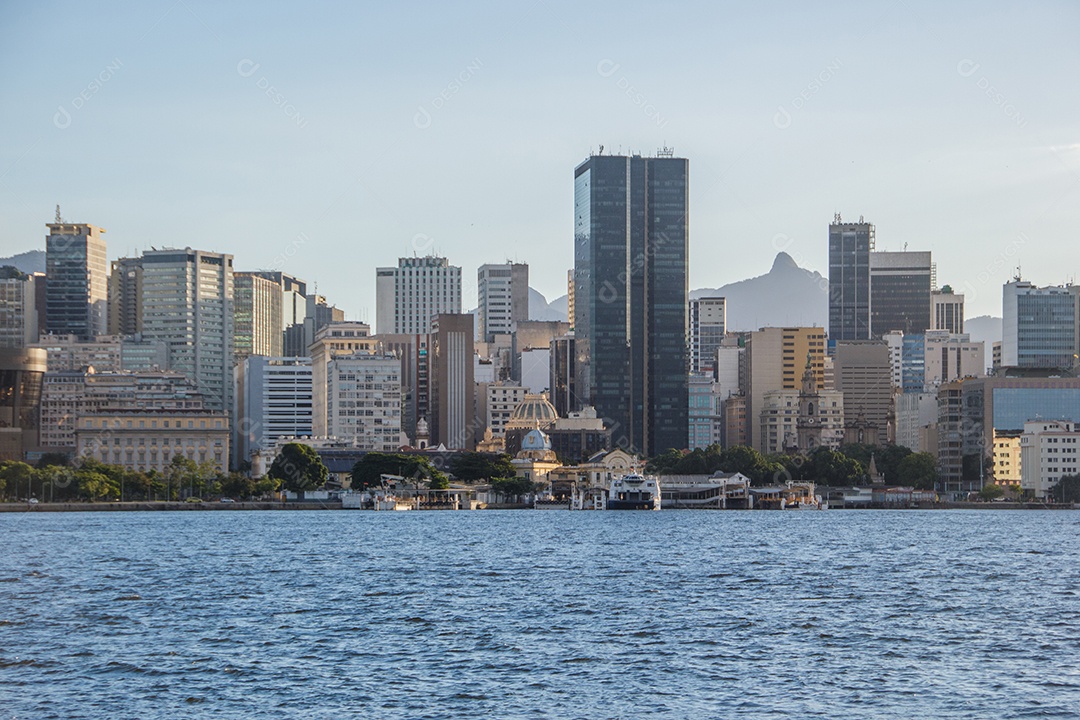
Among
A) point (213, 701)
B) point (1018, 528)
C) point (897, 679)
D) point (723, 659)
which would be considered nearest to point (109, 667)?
point (213, 701)

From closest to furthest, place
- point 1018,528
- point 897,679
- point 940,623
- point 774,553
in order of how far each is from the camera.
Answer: point 897,679
point 940,623
point 774,553
point 1018,528

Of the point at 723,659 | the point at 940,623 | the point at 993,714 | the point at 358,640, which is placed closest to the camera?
the point at 993,714

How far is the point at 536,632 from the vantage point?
6194 centimetres

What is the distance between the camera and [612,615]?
221ft

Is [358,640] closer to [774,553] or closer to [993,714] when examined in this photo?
[993,714]

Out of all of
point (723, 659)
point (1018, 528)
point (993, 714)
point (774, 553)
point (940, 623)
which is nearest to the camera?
point (993, 714)

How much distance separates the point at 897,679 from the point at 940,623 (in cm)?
1495

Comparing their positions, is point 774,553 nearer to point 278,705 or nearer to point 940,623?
point 940,623

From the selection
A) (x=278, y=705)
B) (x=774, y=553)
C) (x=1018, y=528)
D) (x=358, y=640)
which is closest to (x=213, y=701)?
(x=278, y=705)

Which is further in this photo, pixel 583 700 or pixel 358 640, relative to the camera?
pixel 358 640

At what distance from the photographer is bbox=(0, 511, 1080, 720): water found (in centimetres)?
4725

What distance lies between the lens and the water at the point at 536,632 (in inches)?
1860

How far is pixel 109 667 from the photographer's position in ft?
174

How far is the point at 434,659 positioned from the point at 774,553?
58096 millimetres
